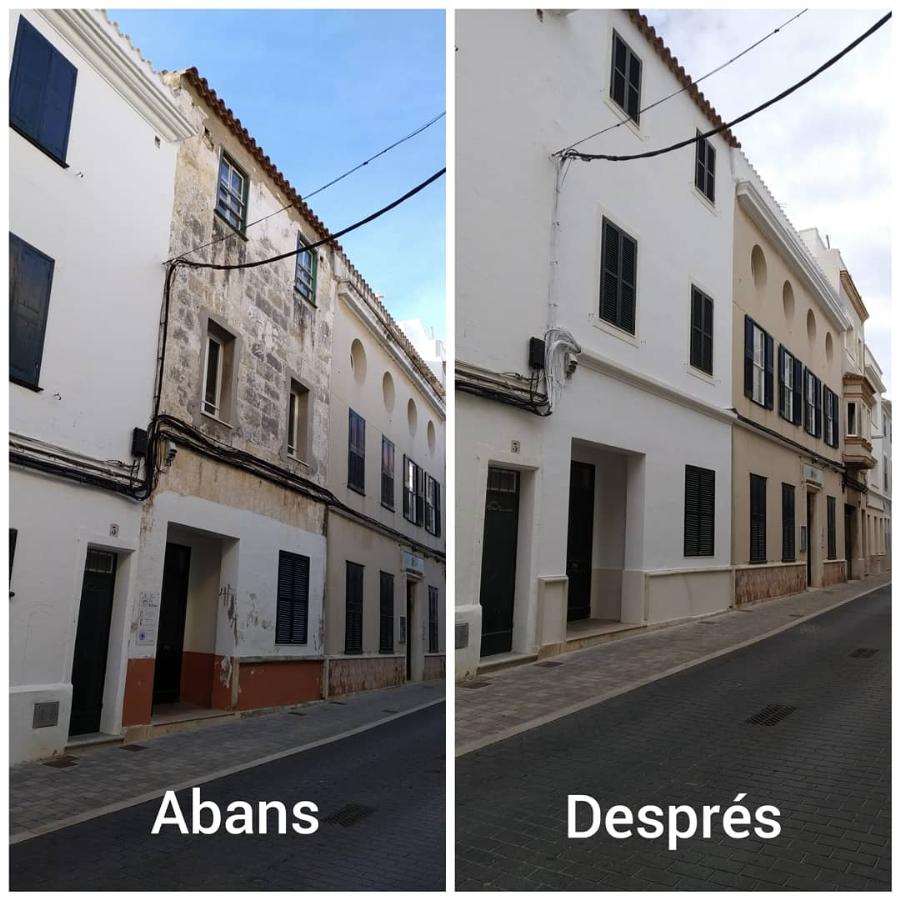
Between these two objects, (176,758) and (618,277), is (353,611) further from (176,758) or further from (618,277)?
(618,277)

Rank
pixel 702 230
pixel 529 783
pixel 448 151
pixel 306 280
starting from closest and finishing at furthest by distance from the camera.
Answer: pixel 448 151 < pixel 529 783 < pixel 306 280 < pixel 702 230

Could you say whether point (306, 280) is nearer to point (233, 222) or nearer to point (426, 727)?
point (233, 222)

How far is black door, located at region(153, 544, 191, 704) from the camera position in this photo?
539 cm

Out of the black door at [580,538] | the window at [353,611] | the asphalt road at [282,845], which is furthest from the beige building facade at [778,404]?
the asphalt road at [282,845]

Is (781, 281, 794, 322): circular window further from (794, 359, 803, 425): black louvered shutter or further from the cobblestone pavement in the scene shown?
the cobblestone pavement

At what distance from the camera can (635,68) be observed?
7359 millimetres

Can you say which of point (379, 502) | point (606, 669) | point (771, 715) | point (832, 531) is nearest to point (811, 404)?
point (832, 531)

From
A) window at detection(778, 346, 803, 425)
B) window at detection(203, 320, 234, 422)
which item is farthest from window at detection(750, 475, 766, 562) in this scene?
window at detection(203, 320, 234, 422)

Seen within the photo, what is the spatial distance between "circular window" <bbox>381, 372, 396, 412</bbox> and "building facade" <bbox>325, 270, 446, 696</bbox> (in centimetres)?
1

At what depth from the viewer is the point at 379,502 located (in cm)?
523

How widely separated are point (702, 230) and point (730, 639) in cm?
451

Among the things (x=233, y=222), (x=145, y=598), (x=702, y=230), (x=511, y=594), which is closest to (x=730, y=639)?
(x=511, y=594)

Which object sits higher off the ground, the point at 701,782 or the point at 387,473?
the point at 387,473

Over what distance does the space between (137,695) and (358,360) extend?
2.55 m
